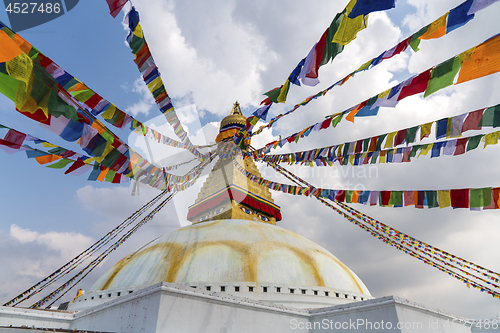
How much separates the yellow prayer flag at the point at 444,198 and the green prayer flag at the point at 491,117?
1693mm

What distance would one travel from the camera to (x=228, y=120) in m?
20.0

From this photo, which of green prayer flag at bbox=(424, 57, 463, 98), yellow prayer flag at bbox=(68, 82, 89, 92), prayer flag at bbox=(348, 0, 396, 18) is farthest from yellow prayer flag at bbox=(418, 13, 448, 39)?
yellow prayer flag at bbox=(68, 82, 89, 92)

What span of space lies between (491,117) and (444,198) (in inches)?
76.5

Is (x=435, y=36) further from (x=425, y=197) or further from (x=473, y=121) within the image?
(x=425, y=197)

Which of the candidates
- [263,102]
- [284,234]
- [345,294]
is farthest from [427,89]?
[284,234]

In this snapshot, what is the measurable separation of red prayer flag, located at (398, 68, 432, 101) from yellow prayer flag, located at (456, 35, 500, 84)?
49 centimetres

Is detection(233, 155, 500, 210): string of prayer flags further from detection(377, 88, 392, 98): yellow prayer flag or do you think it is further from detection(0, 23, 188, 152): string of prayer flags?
detection(0, 23, 188, 152): string of prayer flags

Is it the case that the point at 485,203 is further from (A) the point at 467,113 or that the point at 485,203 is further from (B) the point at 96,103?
(B) the point at 96,103

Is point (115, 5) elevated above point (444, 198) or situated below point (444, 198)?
above

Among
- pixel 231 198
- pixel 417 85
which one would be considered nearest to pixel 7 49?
pixel 417 85

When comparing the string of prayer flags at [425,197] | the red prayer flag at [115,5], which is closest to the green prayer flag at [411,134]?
the string of prayer flags at [425,197]

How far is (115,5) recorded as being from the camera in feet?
13.2

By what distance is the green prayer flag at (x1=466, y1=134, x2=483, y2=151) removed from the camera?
6102 mm

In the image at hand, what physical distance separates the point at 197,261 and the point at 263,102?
5761 millimetres
